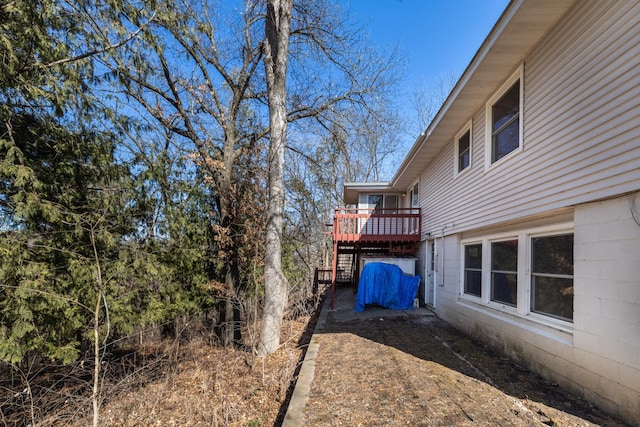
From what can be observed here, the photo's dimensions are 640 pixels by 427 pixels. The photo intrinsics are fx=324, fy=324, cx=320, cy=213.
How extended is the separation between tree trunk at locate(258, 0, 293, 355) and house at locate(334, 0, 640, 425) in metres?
3.41

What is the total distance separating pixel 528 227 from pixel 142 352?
797 cm

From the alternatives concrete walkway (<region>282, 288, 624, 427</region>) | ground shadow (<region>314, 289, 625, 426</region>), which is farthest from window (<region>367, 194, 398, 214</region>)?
concrete walkway (<region>282, 288, 624, 427</region>)

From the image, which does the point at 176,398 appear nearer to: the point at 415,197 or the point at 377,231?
the point at 377,231

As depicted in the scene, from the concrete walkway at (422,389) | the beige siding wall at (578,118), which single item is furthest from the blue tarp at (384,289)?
the beige siding wall at (578,118)

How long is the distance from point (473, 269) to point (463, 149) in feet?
8.60

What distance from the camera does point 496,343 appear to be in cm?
508

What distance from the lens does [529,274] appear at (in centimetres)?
450

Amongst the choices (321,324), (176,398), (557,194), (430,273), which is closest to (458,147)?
(430,273)

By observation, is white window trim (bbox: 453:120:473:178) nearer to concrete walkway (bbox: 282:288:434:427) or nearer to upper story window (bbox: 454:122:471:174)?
upper story window (bbox: 454:122:471:174)

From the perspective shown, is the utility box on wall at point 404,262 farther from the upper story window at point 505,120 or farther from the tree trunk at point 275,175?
the upper story window at point 505,120

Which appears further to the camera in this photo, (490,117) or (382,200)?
(382,200)

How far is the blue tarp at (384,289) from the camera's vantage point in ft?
29.8

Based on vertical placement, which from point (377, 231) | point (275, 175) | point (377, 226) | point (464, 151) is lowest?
point (377, 231)

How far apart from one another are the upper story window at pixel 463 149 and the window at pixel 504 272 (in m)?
1.96
